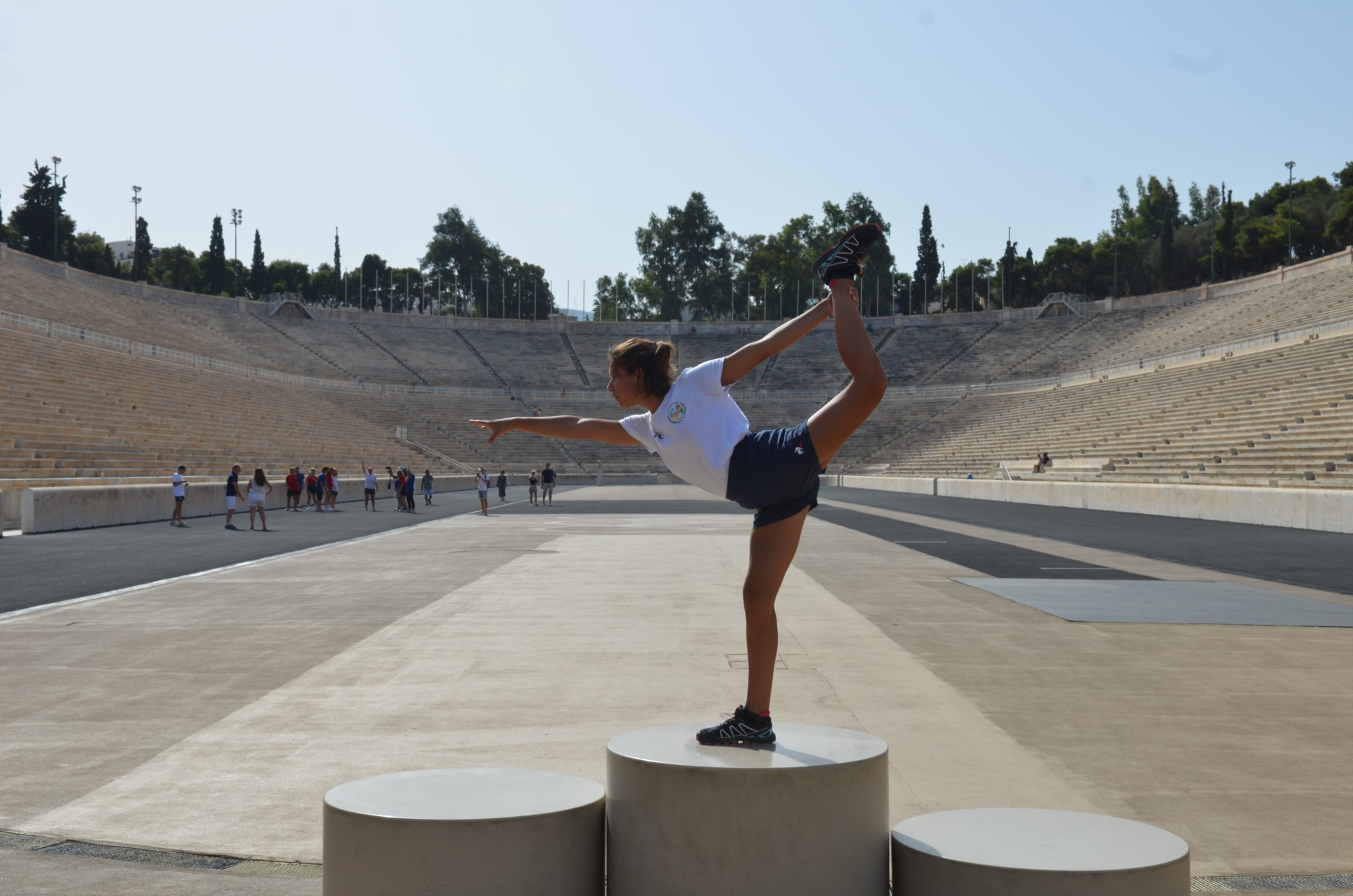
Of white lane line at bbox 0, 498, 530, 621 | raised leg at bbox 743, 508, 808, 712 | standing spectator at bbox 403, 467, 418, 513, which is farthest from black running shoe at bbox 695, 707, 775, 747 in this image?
standing spectator at bbox 403, 467, 418, 513

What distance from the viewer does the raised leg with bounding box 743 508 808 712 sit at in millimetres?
3949

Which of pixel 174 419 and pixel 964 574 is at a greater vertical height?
pixel 174 419

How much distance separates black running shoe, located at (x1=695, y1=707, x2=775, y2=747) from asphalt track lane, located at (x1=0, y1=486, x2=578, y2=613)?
32.9ft

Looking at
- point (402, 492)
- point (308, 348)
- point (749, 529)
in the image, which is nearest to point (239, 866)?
point (749, 529)

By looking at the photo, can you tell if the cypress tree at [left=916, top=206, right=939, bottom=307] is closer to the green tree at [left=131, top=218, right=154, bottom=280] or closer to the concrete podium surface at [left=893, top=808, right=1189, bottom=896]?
the green tree at [left=131, top=218, right=154, bottom=280]

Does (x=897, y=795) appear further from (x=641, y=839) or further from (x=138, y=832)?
(x=138, y=832)

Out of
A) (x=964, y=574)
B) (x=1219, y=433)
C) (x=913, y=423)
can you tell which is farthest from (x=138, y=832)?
(x=913, y=423)

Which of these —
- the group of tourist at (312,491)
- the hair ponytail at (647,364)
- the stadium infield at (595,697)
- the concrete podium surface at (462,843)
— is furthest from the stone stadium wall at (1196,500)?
the concrete podium surface at (462,843)

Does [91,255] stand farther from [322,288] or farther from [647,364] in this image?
[647,364]

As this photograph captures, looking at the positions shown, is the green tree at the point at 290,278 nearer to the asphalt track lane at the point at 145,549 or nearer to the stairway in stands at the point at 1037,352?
the stairway in stands at the point at 1037,352

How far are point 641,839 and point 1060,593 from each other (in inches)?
395

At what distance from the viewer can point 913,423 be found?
71312 mm

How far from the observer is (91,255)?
103 m

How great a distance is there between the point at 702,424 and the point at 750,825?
4.81 feet
